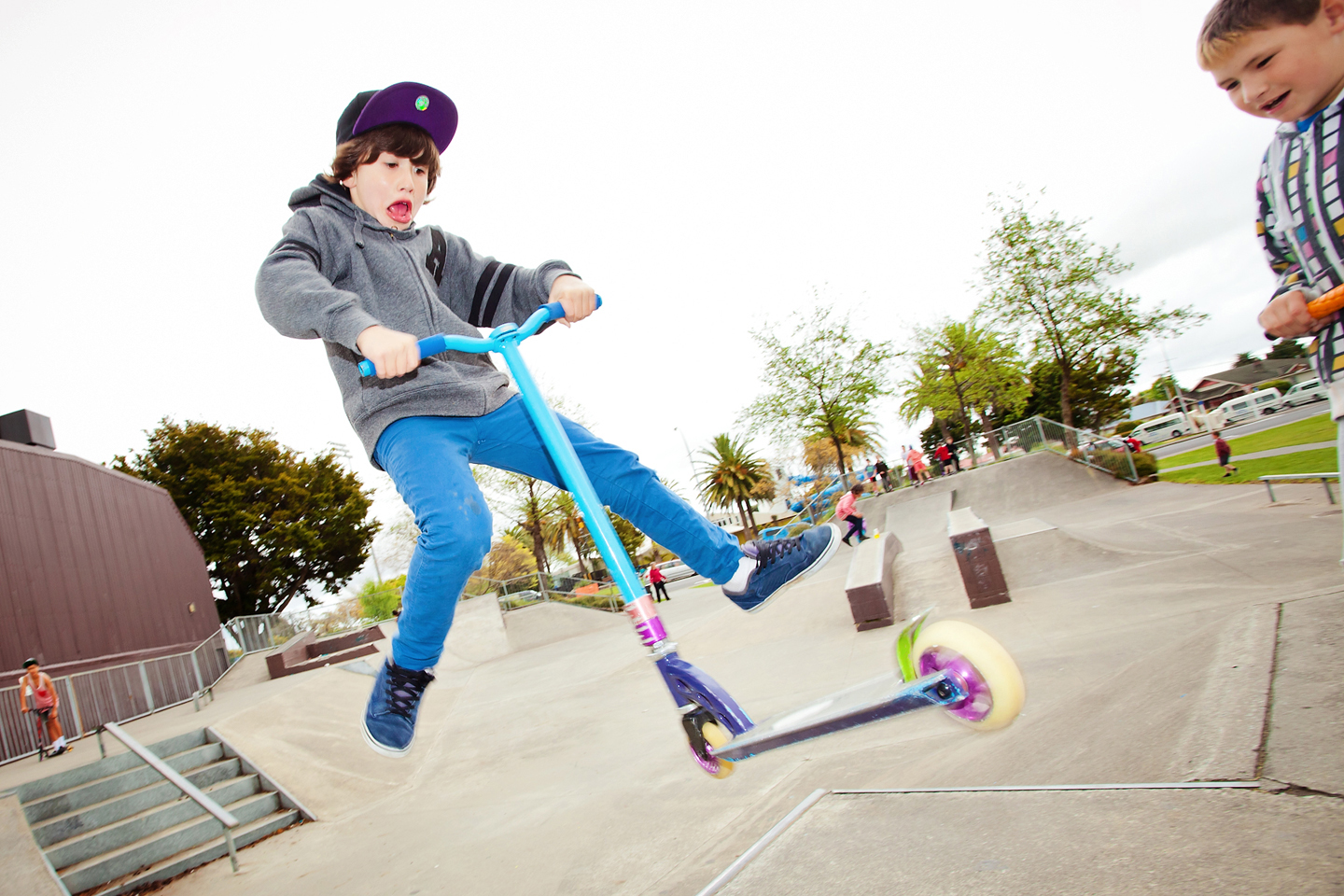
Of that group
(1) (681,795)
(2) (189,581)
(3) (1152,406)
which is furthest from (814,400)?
(3) (1152,406)

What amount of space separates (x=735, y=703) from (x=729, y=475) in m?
45.8

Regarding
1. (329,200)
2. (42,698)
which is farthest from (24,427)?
(329,200)

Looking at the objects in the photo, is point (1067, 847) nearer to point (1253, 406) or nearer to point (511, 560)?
A: point (1253, 406)

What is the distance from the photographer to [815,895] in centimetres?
207

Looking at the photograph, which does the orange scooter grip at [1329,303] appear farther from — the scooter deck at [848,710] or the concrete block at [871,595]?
the concrete block at [871,595]

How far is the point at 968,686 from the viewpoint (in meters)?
2.19

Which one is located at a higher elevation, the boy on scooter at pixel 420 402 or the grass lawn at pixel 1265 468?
the boy on scooter at pixel 420 402

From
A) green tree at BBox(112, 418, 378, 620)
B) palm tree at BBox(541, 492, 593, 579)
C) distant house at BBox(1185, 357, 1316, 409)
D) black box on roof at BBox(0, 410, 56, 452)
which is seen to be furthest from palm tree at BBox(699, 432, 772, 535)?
distant house at BBox(1185, 357, 1316, 409)

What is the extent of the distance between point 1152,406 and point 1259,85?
410 feet

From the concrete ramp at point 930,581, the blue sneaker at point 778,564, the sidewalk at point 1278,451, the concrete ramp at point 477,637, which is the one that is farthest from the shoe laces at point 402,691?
the sidewalk at point 1278,451

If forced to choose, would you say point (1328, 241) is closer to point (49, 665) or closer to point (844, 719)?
point (844, 719)

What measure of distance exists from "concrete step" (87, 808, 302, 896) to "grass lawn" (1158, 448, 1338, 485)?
17399 mm

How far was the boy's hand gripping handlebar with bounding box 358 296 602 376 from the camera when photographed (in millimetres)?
2227

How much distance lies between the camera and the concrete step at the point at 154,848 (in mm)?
5875
